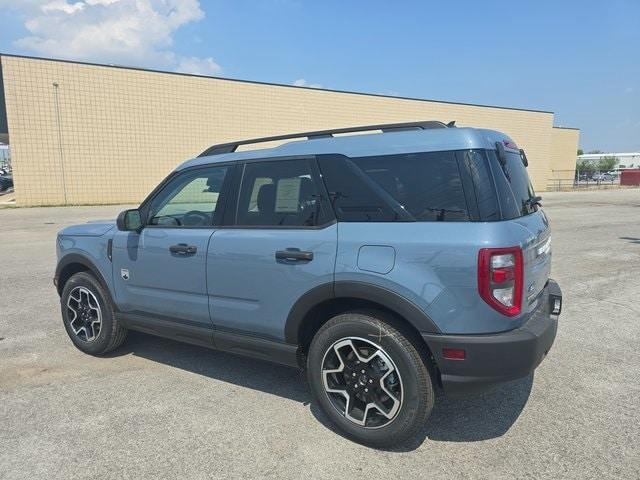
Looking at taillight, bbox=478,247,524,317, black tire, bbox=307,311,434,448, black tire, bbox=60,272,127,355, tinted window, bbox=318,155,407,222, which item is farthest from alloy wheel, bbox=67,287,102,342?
taillight, bbox=478,247,524,317

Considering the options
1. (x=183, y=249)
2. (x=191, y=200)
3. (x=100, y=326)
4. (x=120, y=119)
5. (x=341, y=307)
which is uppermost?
(x=120, y=119)

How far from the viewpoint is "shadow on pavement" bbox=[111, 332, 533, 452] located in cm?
319

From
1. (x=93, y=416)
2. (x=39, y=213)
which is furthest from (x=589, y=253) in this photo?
(x=39, y=213)

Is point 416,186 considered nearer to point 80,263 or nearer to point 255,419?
point 255,419

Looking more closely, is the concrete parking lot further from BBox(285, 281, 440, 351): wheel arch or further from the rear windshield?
the rear windshield

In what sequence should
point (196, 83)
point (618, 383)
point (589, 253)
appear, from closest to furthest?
point (618, 383)
point (589, 253)
point (196, 83)

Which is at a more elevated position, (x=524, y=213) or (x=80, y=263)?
(x=524, y=213)

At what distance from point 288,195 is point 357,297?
93cm

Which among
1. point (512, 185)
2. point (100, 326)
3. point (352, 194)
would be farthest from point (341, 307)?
point (100, 326)

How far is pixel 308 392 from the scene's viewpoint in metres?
3.76

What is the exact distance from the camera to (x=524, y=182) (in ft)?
11.3

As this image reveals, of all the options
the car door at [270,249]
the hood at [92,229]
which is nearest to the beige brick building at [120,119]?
the hood at [92,229]

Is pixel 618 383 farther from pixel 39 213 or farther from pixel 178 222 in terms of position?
pixel 39 213

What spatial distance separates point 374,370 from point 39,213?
20815 millimetres
